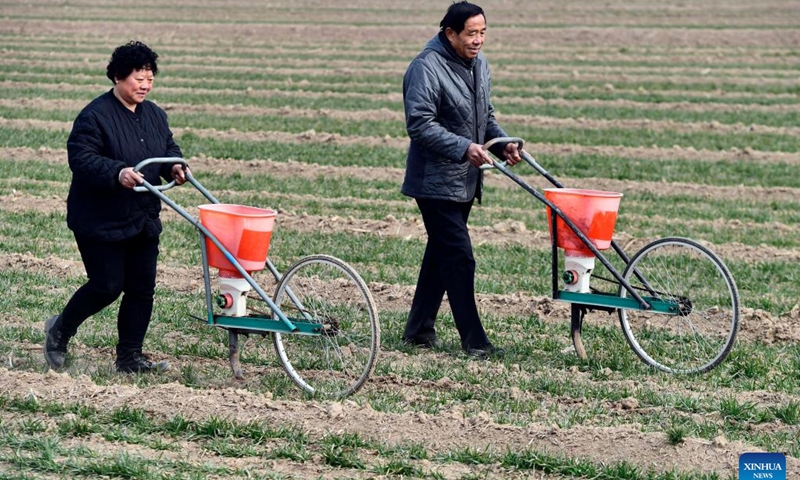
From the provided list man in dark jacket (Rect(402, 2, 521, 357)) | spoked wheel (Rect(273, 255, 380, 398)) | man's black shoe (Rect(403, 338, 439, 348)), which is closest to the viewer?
spoked wheel (Rect(273, 255, 380, 398))

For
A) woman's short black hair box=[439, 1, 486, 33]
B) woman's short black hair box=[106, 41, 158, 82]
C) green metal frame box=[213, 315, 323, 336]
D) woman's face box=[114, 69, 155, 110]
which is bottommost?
green metal frame box=[213, 315, 323, 336]

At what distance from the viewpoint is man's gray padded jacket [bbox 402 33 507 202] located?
294 inches

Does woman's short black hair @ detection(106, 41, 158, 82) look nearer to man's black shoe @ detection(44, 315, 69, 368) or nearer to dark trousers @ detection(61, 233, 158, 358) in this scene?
dark trousers @ detection(61, 233, 158, 358)

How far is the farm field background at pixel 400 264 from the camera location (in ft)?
19.4

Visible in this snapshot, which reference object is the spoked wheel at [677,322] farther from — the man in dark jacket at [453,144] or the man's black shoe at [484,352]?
the man in dark jacket at [453,144]

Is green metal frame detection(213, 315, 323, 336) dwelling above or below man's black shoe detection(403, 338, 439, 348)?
above

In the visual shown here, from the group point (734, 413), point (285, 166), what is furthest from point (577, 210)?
point (285, 166)

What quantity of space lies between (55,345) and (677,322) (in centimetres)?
396

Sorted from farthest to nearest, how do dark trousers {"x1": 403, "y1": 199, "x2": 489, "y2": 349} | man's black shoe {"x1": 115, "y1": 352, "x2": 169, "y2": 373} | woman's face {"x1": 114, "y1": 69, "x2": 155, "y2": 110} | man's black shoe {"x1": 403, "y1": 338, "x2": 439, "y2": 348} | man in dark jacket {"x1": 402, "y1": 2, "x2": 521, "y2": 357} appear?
1. man's black shoe {"x1": 403, "y1": 338, "x2": 439, "y2": 348}
2. dark trousers {"x1": 403, "y1": 199, "x2": 489, "y2": 349}
3. man in dark jacket {"x1": 402, "y1": 2, "x2": 521, "y2": 357}
4. man's black shoe {"x1": 115, "y1": 352, "x2": 169, "y2": 373}
5. woman's face {"x1": 114, "y1": 69, "x2": 155, "y2": 110}

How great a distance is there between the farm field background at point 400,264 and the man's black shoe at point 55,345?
0.09 meters

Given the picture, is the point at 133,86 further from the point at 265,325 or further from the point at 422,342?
the point at 422,342

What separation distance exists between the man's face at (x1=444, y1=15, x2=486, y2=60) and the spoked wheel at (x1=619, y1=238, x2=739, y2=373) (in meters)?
1.60

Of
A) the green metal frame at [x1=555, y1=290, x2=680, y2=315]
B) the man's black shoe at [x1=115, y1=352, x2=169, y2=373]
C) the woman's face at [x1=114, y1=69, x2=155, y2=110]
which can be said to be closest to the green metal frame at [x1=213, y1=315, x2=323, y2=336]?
the man's black shoe at [x1=115, y1=352, x2=169, y2=373]

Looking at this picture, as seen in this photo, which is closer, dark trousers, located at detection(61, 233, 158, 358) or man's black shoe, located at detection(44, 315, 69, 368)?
dark trousers, located at detection(61, 233, 158, 358)
